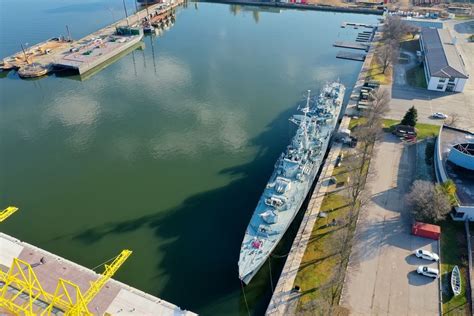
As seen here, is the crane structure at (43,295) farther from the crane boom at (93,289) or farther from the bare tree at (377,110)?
the bare tree at (377,110)

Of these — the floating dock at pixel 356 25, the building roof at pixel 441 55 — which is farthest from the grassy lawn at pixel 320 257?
the floating dock at pixel 356 25

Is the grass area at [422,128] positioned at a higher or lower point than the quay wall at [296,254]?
higher

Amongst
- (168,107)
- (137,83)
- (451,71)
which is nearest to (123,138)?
(168,107)

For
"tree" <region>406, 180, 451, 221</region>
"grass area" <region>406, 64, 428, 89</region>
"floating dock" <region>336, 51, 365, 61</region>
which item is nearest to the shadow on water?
"tree" <region>406, 180, 451, 221</region>

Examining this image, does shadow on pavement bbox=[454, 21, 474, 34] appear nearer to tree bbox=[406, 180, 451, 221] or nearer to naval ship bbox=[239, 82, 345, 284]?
naval ship bbox=[239, 82, 345, 284]

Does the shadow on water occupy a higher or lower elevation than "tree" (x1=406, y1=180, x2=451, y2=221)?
lower

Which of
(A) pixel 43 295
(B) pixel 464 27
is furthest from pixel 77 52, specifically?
(B) pixel 464 27
